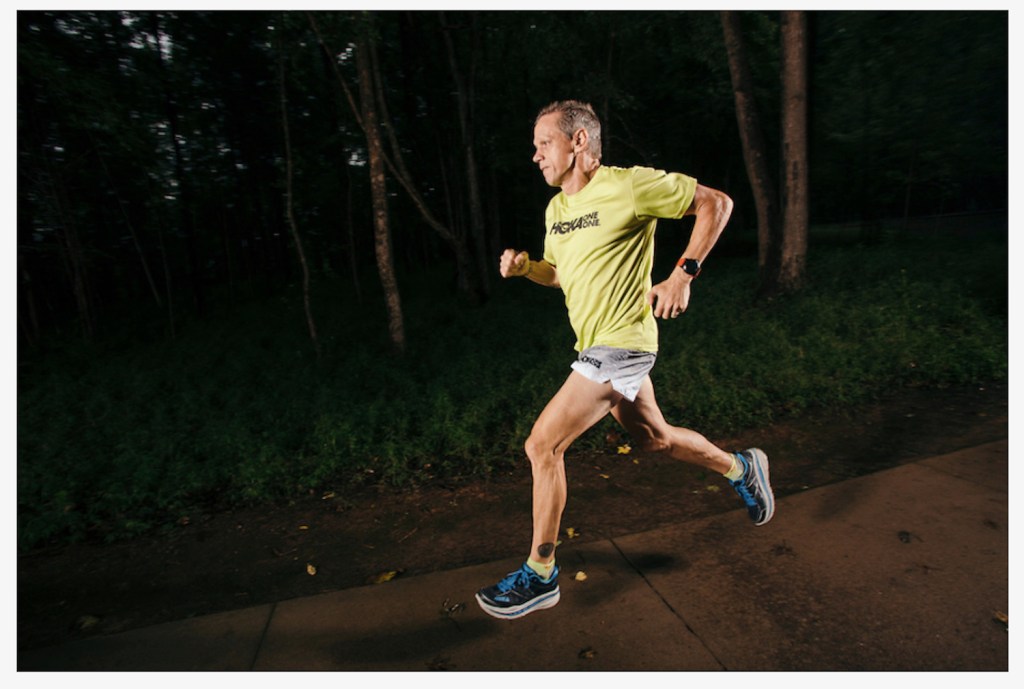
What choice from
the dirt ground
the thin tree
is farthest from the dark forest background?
the thin tree

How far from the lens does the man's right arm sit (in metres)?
2.88

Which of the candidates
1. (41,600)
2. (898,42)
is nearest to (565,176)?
(41,600)

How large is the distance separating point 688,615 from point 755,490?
0.98 m

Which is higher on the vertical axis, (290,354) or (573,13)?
(573,13)

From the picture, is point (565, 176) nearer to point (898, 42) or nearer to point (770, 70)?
point (898, 42)

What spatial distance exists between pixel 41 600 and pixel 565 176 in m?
3.88

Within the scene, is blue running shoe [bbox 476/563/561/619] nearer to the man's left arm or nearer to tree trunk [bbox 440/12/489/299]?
the man's left arm

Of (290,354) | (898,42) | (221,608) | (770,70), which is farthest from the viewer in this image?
(770,70)

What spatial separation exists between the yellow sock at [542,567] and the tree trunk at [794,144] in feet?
28.1

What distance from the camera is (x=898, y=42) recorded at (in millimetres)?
11883

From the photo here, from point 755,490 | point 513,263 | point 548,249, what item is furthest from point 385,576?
point 755,490

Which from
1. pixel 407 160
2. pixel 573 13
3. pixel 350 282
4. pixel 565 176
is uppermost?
pixel 573 13

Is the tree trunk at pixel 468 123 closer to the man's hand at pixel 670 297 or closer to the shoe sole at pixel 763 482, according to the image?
the shoe sole at pixel 763 482

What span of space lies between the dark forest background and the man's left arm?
9.01ft
